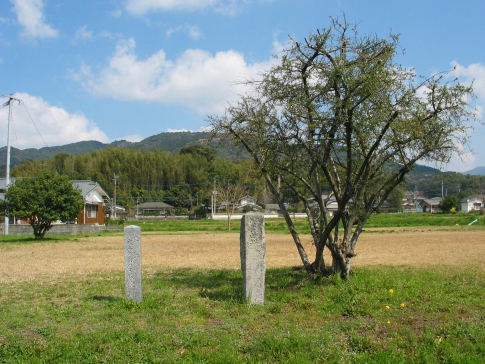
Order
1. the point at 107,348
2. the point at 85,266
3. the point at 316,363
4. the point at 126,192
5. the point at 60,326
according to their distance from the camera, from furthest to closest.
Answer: the point at 126,192, the point at 85,266, the point at 60,326, the point at 107,348, the point at 316,363

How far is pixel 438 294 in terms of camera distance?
8883 mm

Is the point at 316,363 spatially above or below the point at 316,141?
below

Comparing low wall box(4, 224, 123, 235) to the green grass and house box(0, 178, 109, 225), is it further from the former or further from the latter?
the green grass

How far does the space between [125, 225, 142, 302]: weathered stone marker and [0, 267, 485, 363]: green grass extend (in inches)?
10.1

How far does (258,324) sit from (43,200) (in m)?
29.0

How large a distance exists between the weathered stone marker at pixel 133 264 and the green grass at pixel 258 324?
26cm

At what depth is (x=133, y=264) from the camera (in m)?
8.96

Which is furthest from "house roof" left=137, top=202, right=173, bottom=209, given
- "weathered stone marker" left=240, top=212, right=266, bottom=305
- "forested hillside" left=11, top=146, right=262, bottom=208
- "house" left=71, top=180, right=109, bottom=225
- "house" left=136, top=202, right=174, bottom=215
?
"weathered stone marker" left=240, top=212, right=266, bottom=305

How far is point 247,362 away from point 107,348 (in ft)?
6.76

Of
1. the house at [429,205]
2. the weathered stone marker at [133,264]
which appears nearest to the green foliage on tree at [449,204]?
the house at [429,205]

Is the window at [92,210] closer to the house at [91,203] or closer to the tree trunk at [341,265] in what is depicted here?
the house at [91,203]

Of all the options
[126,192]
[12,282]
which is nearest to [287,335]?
[12,282]

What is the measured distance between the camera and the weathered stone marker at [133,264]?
8.91 m

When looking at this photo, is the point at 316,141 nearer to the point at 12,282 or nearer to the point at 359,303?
the point at 359,303
